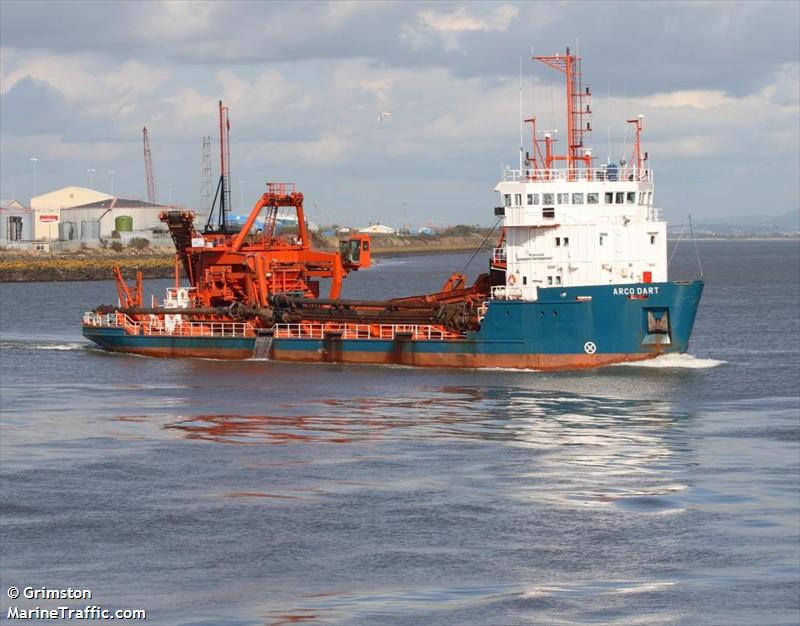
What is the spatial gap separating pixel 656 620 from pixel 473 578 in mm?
3413

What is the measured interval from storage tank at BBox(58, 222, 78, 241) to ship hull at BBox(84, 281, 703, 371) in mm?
131176

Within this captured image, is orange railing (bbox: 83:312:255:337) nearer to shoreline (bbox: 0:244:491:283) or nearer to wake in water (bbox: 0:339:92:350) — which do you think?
wake in water (bbox: 0:339:92:350)

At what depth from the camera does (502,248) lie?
5041cm

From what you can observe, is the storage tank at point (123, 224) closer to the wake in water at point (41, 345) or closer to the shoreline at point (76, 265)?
the shoreline at point (76, 265)

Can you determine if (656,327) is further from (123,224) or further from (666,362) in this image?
(123,224)

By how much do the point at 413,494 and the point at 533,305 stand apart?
735 inches

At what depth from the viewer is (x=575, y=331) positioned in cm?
4625

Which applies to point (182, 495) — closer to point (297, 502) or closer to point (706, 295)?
point (297, 502)

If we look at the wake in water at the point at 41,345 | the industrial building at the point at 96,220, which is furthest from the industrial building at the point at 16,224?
the wake in water at the point at 41,345

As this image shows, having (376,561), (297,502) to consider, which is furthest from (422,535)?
(297,502)

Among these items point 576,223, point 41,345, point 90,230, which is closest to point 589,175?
point 576,223

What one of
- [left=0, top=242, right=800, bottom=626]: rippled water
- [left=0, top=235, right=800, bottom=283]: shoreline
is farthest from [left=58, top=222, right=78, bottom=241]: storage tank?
[left=0, top=242, right=800, bottom=626]: rippled water

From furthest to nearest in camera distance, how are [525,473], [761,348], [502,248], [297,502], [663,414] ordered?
[761,348]
[502,248]
[663,414]
[525,473]
[297,502]

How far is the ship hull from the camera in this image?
149ft
